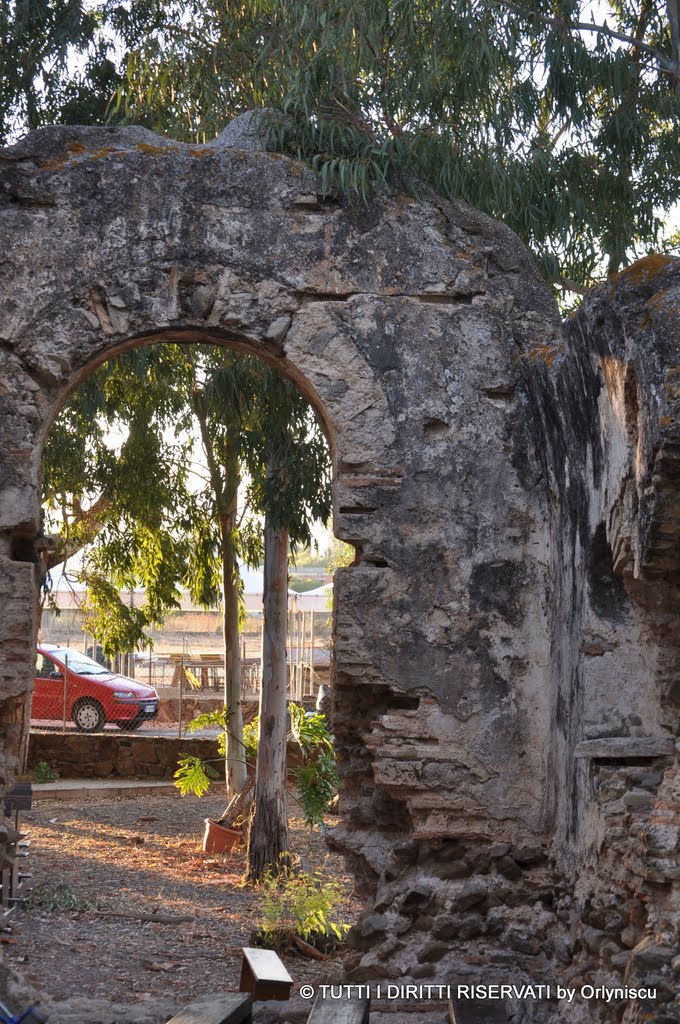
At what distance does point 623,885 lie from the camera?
4.68 meters

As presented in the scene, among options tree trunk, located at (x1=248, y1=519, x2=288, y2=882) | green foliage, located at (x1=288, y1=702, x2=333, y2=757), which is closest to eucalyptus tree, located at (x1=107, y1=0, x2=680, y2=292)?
tree trunk, located at (x1=248, y1=519, x2=288, y2=882)

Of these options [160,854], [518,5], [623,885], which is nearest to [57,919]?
[160,854]

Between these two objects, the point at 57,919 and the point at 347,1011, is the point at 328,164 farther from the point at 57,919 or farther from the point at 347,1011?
the point at 57,919

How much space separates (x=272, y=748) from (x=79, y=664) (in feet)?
25.8

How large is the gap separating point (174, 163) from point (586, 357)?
8.36 feet

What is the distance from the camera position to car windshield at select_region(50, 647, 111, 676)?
16891 millimetres

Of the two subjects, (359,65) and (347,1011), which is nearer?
(347,1011)

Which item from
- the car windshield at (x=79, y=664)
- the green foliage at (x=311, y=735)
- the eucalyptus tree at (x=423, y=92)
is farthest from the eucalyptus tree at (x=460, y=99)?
the car windshield at (x=79, y=664)

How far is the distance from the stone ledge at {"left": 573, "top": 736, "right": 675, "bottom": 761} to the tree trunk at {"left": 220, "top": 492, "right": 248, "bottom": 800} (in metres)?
6.43

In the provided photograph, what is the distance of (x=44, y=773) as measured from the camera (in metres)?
14.4

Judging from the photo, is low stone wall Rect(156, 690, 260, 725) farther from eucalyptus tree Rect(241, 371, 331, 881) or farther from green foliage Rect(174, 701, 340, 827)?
eucalyptus tree Rect(241, 371, 331, 881)

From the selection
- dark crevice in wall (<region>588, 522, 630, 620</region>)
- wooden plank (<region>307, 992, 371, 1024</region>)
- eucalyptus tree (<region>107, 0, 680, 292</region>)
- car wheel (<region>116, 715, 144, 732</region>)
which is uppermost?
eucalyptus tree (<region>107, 0, 680, 292</region>)

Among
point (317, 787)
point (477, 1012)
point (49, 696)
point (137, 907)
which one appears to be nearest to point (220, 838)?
point (317, 787)

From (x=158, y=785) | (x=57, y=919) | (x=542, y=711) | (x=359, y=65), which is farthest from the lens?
(x=158, y=785)
